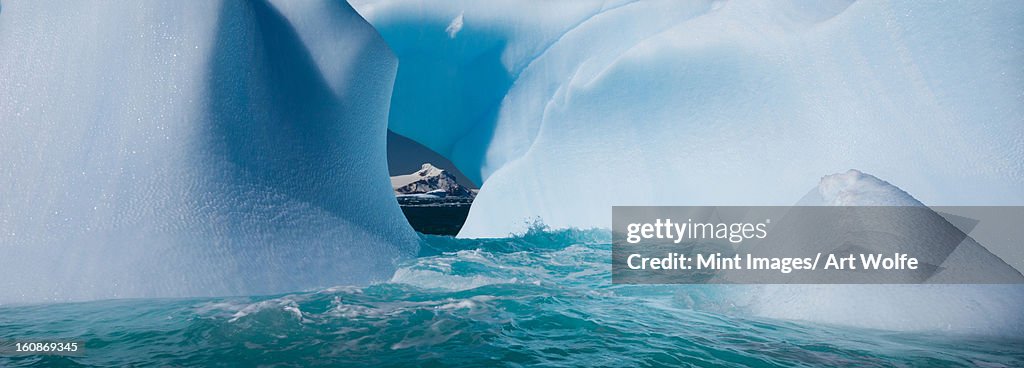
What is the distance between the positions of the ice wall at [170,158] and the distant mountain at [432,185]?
4942cm

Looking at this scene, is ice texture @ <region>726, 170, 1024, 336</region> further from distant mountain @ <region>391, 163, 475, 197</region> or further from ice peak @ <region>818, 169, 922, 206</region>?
distant mountain @ <region>391, 163, 475, 197</region>

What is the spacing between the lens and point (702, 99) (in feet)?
27.7

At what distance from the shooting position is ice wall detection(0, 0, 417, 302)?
438cm

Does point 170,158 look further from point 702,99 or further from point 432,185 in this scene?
point 432,185

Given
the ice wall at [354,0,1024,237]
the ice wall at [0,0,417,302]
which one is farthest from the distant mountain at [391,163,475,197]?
the ice wall at [0,0,417,302]

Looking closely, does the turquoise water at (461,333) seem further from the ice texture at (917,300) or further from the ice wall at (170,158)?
the ice wall at (170,158)

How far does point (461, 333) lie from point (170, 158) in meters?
2.67

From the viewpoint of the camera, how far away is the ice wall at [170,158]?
14.4 ft

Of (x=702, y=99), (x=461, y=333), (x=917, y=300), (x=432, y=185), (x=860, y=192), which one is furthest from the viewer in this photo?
(x=432, y=185)

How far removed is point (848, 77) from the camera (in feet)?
24.0

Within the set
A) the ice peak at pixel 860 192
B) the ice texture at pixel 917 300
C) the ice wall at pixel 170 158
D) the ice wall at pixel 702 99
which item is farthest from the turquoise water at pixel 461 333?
the ice wall at pixel 702 99

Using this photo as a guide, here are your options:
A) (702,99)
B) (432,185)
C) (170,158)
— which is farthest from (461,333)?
(432,185)

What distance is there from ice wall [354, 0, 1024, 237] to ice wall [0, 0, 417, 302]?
432 centimetres

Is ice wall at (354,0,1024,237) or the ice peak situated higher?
ice wall at (354,0,1024,237)
